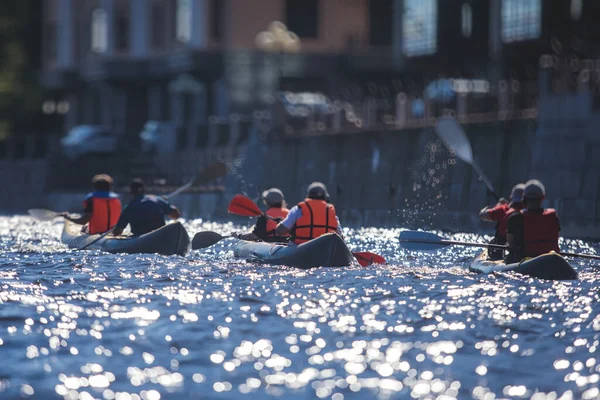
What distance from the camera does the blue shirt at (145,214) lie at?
18.9 meters

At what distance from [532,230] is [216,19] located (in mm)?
33184

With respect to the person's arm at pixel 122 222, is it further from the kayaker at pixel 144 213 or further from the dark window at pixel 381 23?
the dark window at pixel 381 23

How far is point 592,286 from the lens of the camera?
1387 centimetres

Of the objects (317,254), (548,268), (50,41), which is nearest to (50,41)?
(50,41)

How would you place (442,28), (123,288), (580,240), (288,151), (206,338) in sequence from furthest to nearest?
(442,28), (288,151), (580,240), (123,288), (206,338)

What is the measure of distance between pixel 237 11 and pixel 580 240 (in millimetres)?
27449

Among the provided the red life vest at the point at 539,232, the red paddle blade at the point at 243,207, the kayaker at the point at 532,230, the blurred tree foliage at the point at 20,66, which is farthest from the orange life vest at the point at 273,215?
the blurred tree foliage at the point at 20,66

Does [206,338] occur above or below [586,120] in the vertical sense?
below

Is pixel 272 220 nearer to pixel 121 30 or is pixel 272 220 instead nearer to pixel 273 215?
pixel 273 215

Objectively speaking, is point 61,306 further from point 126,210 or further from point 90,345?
point 126,210

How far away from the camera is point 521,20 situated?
34.8 metres

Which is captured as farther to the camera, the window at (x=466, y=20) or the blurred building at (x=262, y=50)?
→ the window at (x=466, y=20)

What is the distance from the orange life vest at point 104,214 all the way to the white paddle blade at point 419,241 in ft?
18.1

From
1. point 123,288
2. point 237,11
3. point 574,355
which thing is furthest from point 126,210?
point 237,11
